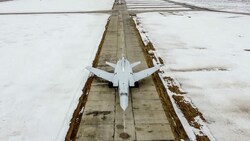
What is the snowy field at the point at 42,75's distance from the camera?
42.2ft

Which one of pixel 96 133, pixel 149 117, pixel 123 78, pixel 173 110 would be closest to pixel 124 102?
pixel 149 117

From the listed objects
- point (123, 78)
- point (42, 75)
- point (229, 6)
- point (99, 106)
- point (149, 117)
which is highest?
point (229, 6)

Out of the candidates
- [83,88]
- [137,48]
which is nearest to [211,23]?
[137,48]

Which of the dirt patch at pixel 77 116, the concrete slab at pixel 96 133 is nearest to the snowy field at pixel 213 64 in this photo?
the concrete slab at pixel 96 133

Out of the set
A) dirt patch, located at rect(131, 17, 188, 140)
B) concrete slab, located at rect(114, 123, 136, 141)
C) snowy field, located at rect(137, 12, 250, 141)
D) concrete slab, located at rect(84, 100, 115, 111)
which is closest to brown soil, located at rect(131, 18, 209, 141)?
dirt patch, located at rect(131, 17, 188, 140)

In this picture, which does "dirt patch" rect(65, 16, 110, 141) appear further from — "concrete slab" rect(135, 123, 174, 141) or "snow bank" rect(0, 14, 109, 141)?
"concrete slab" rect(135, 123, 174, 141)

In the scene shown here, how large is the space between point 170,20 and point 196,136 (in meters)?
31.4

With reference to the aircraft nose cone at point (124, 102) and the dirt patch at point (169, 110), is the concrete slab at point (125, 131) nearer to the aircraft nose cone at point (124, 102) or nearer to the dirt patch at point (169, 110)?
the aircraft nose cone at point (124, 102)

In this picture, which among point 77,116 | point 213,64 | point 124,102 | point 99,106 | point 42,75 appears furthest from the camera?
point 213,64

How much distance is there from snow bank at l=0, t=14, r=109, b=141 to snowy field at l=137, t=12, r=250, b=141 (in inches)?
284

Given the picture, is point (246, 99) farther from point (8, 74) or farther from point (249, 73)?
point (8, 74)

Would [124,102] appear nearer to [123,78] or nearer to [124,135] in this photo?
[124,135]

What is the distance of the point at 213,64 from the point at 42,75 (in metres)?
13.8

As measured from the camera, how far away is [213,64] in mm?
21406
